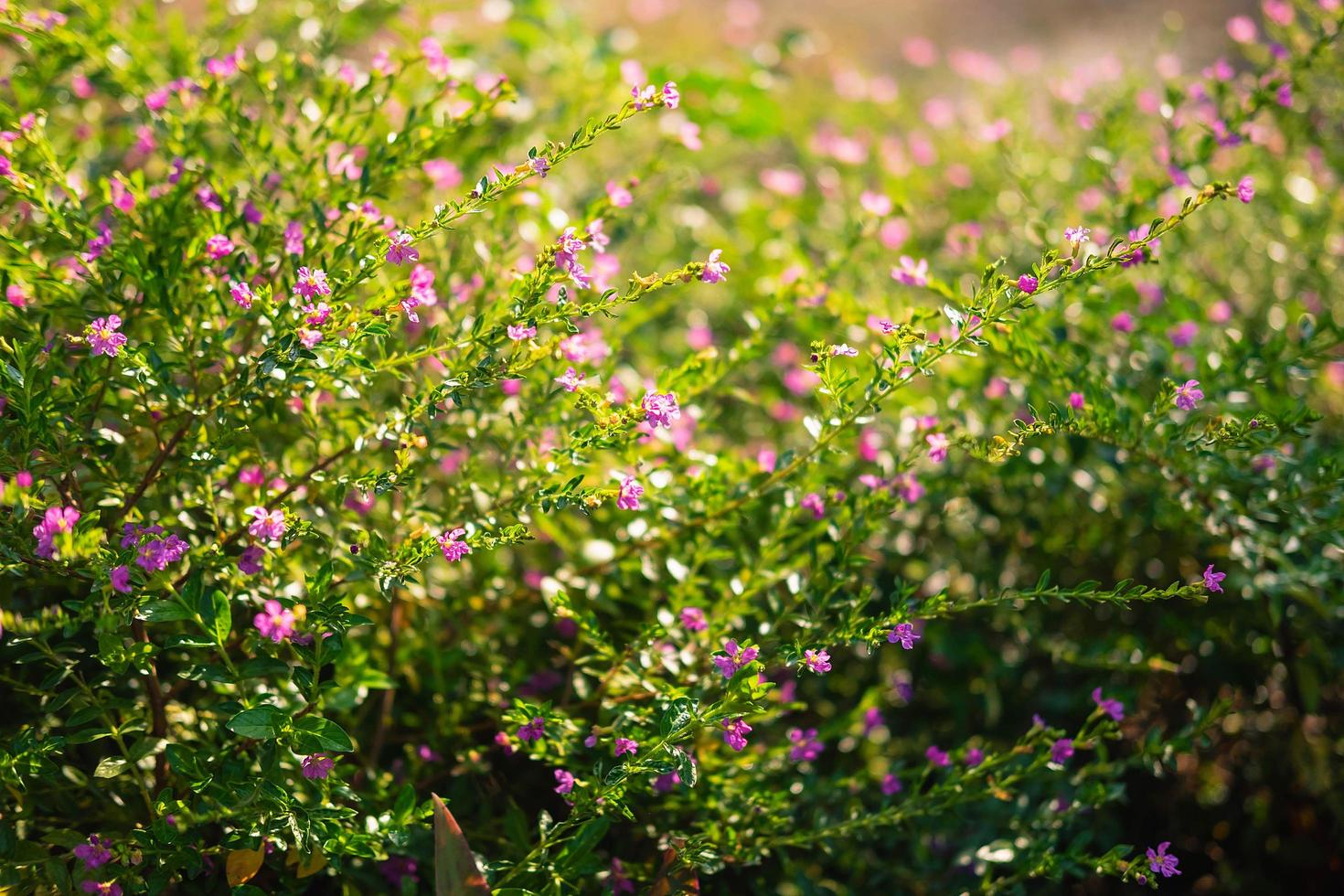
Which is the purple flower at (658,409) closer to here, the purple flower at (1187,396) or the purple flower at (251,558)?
the purple flower at (251,558)

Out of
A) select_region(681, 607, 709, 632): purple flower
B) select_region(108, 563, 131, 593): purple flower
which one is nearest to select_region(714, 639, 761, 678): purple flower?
select_region(681, 607, 709, 632): purple flower

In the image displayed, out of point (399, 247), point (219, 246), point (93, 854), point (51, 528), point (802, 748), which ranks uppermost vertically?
point (219, 246)

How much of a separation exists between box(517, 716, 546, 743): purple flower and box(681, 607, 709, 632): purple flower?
27 centimetres

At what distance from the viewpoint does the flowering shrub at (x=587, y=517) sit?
4.26 feet

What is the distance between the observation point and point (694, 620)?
1.57 m

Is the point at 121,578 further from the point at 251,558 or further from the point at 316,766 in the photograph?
→ the point at 316,766

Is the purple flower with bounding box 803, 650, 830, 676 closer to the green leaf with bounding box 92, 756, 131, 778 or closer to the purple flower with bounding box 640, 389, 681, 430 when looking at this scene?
the purple flower with bounding box 640, 389, 681, 430

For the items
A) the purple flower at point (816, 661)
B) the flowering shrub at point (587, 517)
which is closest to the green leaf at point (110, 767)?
the flowering shrub at point (587, 517)

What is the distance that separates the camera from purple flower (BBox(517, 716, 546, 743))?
4.67 ft

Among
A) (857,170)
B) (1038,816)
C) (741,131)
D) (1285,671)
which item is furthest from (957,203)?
(1038,816)

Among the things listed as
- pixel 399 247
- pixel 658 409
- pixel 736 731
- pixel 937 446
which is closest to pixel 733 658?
pixel 736 731

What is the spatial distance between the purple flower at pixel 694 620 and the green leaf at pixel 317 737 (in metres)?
0.53

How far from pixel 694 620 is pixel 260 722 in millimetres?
633

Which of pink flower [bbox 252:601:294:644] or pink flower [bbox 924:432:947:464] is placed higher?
pink flower [bbox 924:432:947:464]
